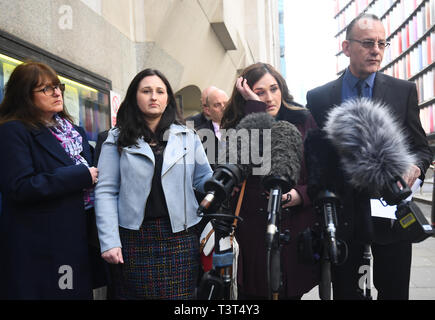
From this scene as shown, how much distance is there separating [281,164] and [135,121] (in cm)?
106

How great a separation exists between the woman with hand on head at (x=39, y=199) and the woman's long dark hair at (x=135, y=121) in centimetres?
30

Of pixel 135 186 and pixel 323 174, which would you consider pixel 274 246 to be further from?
pixel 135 186

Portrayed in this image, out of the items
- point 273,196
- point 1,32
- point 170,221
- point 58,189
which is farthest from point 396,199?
point 1,32

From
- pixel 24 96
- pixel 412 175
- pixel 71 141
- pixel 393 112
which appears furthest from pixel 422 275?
pixel 24 96

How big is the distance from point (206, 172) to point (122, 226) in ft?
1.95

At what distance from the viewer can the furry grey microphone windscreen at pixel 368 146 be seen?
62.3 inches

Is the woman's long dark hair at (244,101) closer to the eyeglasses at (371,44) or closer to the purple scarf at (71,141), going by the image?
the eyeglasses at (371,44)

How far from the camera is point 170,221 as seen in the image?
7.16 ft

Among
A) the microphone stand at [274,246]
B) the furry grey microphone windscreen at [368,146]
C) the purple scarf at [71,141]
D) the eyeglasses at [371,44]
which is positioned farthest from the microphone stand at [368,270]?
the purple scarf at [71,141]

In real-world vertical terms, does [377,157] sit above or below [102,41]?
below

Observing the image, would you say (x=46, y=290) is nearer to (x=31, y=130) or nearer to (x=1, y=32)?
(x=31, y=130)

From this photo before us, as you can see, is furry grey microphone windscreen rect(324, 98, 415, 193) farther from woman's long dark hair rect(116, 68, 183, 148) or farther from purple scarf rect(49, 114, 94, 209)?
purple scarf rect(49, 114, 94, 209)

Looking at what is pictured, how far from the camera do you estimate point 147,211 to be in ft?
7.14

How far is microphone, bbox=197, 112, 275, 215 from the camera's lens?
5.10ft
